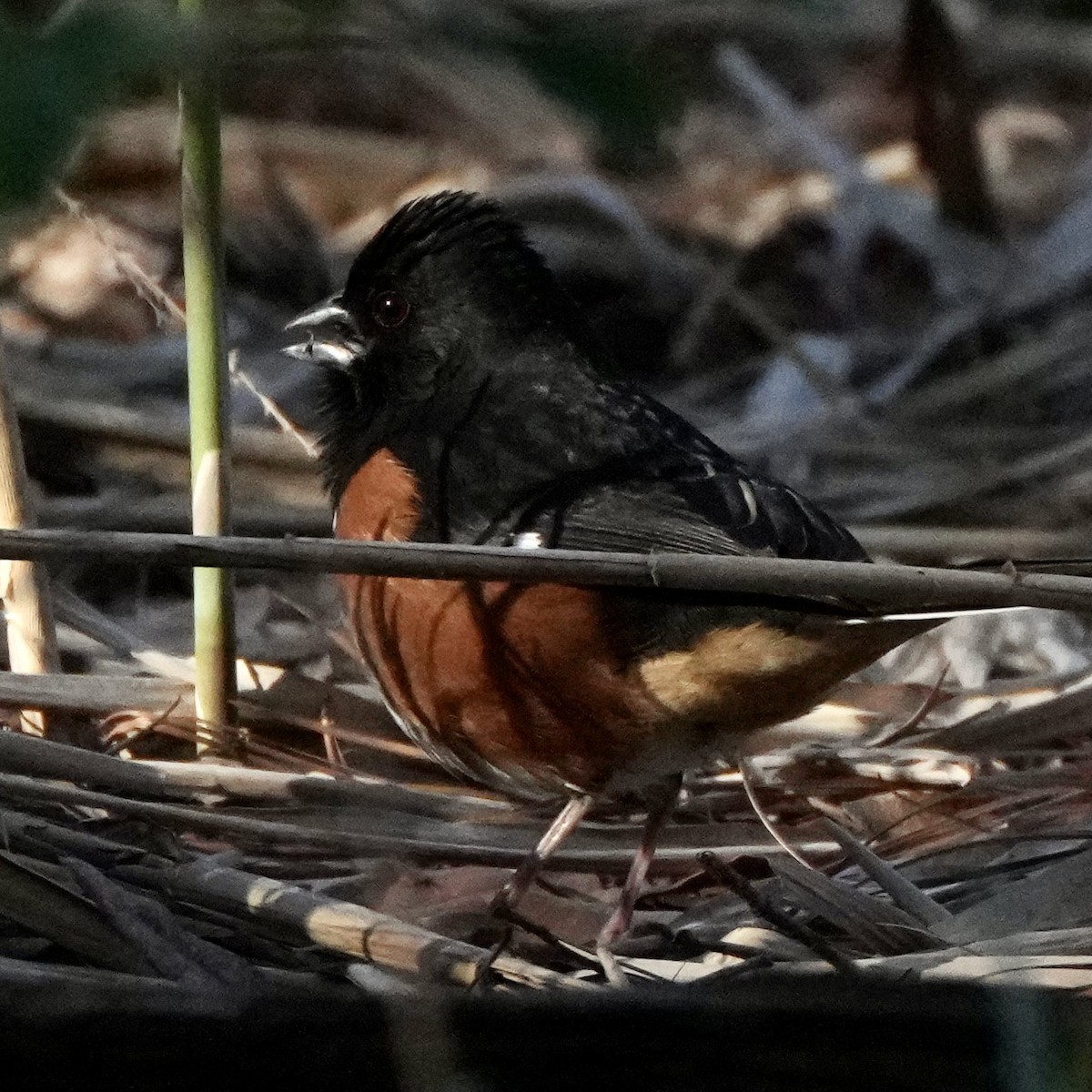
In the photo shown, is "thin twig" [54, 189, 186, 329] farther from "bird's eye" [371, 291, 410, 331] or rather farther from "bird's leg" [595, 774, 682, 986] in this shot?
"bird's leg" [595, 774, 682, 986]

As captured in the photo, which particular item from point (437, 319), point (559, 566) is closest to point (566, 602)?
point (437, 319)

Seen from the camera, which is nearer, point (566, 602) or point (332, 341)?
point (566, 602)

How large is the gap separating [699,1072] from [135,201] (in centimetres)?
402

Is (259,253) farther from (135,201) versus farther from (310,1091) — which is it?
Answer: (310,1091)

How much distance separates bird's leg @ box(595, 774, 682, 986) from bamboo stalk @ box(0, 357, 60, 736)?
78 cm

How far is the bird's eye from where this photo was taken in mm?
2559

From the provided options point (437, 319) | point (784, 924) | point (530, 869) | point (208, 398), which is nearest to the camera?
point (784, 924)

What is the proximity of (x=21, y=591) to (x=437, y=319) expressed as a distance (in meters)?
0.68

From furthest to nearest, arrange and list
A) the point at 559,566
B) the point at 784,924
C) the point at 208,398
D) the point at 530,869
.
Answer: the point at 208,398, the point at 530,869, the point at 784,924, the point at 559,566

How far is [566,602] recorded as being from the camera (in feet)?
6.88

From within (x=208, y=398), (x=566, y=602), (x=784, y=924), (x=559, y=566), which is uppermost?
(x=208, y=398)

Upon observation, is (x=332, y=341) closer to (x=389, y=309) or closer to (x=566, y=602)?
(x=389, y=309)

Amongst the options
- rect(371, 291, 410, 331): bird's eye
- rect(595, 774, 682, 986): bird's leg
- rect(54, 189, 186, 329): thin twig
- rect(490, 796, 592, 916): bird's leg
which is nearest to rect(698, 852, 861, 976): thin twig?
rect(595, 774, 682, 986): bird's leg

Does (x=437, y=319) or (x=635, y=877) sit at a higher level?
→ (x=437, y=319)
